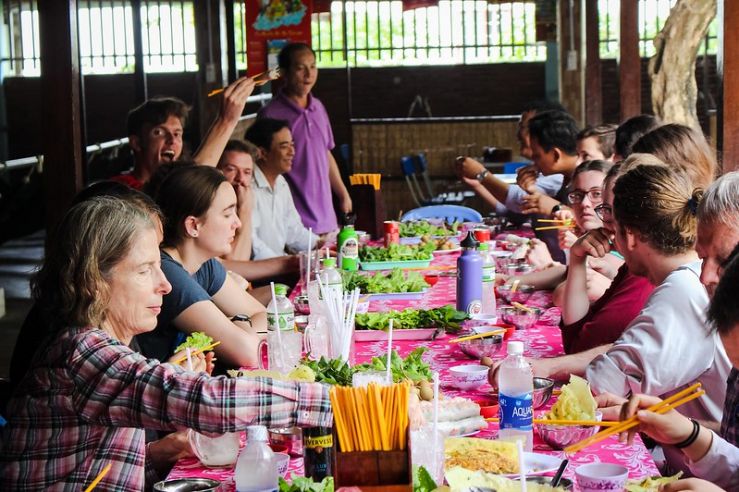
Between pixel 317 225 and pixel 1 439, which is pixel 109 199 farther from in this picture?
pixel 317 225

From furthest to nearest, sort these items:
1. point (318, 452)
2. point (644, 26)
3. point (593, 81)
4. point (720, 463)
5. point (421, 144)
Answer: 1. point (644, 26)
2. point (421, 144)
3. point (593, 81)
4. point (720, 463)
5. point (318, 452)

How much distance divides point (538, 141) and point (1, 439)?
4.40 m

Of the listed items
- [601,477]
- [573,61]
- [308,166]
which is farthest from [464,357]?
[573,61]

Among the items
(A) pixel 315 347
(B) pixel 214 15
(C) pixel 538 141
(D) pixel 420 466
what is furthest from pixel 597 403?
(B) pixel 214 15

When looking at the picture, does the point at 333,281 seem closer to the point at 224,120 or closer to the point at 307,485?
the point at 224,120

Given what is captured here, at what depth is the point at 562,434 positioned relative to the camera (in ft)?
7.22

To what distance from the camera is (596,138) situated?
5.65 metres

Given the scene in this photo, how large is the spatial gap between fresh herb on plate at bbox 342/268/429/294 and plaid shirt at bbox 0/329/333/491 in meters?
1.95

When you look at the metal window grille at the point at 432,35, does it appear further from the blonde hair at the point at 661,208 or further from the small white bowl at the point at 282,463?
the small white bowl at the point at 282,463

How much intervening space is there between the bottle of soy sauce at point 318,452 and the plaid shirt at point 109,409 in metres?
0.02

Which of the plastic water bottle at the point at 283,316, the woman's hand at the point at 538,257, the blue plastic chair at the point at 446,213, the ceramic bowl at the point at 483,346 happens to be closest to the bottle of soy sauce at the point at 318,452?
the plastic water bottle at the point at 283,316

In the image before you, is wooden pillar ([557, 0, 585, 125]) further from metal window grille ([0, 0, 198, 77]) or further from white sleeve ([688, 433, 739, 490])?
white sleeve ([688, 433, 739, 490])

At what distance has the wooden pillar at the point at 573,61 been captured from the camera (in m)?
12.8

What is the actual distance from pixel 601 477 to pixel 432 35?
1519 cm
